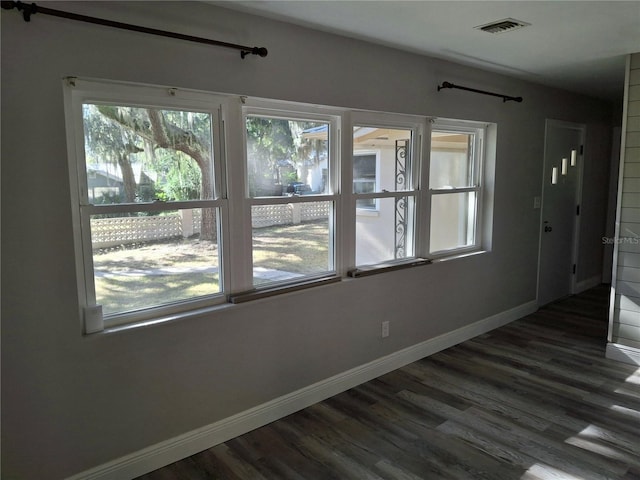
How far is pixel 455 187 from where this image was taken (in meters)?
4.08

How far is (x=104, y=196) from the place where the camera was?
2.16 meters

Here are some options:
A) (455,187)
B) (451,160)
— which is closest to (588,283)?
(455,187)

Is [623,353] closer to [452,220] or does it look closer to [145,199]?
[452,220]

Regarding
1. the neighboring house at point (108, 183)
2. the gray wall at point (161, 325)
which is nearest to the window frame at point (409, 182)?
the gray wall at point (161, 325)

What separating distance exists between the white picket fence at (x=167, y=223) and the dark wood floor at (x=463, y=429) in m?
1.20

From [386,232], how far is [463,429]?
149 cm

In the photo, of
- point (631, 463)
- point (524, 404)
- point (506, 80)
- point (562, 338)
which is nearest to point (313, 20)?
point (506, 80)

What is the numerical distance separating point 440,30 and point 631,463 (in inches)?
103

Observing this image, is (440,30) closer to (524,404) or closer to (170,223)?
(170,223)

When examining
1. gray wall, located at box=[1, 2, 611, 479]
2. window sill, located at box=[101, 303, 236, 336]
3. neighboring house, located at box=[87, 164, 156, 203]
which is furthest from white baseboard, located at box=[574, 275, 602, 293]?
neighboring house, located at box=[87, 164, 156, 203]

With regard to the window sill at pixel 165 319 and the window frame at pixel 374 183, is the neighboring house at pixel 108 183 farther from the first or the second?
→ the window frame at pixel 374 183

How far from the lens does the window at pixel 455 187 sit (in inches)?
Answer: 152

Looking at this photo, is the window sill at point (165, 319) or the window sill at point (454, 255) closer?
the window sill at point (165, 319)

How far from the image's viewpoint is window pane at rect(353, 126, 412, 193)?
3248 mm
